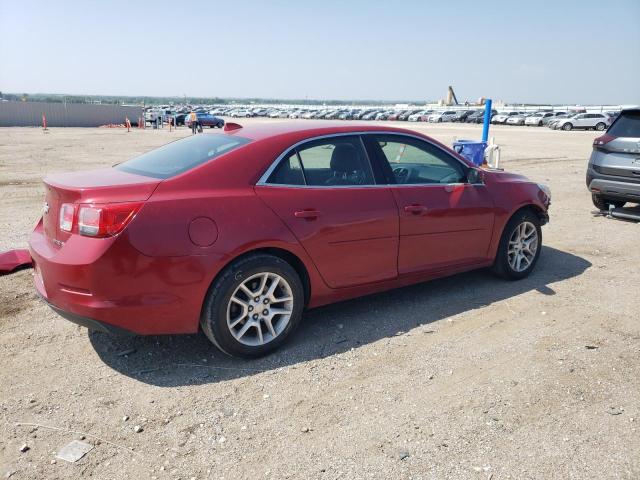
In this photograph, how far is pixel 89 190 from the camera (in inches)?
137

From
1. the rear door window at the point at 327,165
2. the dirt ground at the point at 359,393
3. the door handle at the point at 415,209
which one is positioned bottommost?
the dirt ground at the point at 359,393

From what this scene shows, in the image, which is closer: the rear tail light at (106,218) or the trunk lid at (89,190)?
Answer: the rear tail light at (106,218)

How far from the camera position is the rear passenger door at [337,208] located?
13.0ft

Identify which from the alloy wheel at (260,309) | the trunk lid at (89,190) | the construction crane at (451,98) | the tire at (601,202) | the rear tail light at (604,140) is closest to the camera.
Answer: the trunk lid at (89,190)

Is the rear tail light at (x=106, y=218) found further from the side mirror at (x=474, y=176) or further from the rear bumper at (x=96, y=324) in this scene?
the side mirror at (x=474, y=176)

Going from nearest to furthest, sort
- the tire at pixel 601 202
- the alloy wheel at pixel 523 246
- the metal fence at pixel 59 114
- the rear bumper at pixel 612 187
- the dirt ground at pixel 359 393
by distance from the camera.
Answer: the dirt ground at pixel 359 393 < the alloy wheel at pixel 523 246 < the rear bumper at pixel 612 187 < the tire at pixel 601 202 < the metal fence at pixel 59 114

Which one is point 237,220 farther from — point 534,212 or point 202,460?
point 534,212

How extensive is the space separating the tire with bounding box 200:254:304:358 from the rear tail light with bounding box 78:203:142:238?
0.71 meters

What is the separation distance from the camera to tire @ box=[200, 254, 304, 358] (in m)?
3.65

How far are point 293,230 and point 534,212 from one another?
3033mm

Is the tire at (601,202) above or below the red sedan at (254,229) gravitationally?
below

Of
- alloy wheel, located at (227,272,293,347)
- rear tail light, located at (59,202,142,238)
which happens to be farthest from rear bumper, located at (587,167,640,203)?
rear tail light, located at (59,202,142,238)

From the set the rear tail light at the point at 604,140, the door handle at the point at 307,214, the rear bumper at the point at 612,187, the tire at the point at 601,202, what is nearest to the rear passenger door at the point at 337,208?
the door handle at the point at 307,214

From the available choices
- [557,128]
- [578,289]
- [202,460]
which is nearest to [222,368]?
[202,460]
